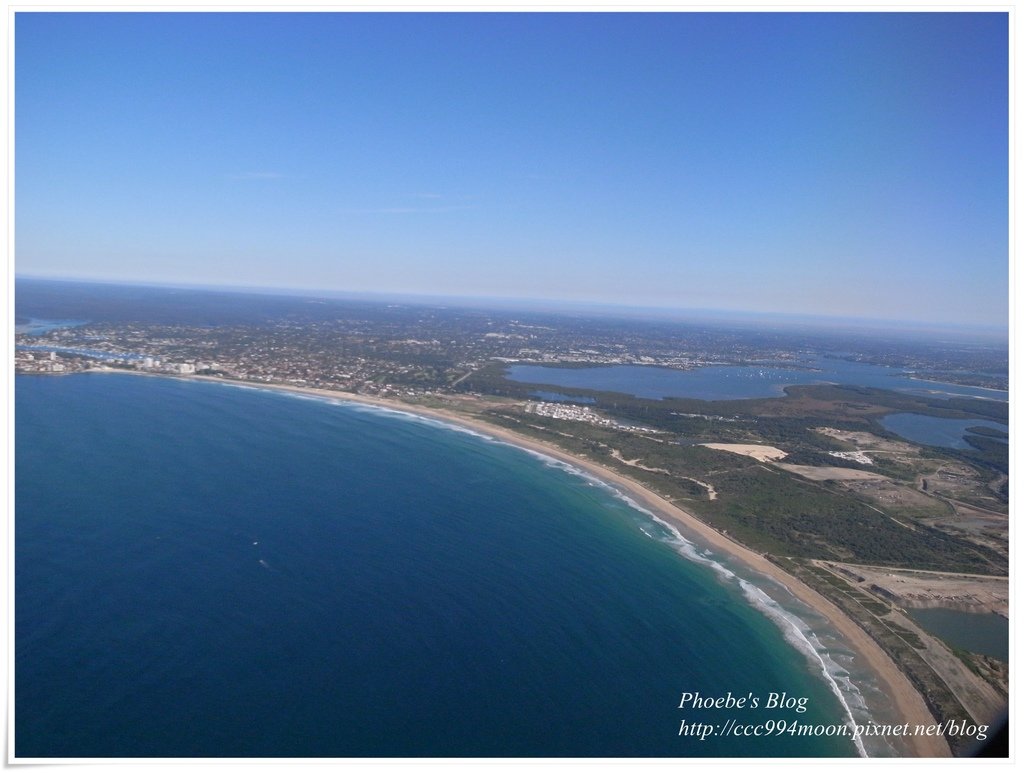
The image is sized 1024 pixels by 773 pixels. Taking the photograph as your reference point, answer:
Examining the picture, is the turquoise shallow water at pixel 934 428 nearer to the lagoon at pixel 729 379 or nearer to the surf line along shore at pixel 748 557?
the lagoon at pixel 729 379

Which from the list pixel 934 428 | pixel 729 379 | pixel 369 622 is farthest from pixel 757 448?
pixel 729 379

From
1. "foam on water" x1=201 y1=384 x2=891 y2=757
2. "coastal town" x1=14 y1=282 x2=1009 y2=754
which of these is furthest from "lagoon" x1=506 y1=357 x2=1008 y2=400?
"foam on water" x1=201 y1=384 x2=891 y2=757

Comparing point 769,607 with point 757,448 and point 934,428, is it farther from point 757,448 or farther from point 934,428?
point 934,428

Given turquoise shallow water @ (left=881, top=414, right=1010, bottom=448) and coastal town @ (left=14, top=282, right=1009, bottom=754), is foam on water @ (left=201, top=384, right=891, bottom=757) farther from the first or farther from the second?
turquoise shallow water @ (left=881, top=414, right=1010, bottom=448)

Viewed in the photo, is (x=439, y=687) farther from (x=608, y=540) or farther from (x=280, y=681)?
(x=608, y=540)

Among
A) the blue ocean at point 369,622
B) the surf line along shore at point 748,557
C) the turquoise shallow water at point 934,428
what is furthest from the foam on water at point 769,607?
the turquoise shallow water at point 934,428

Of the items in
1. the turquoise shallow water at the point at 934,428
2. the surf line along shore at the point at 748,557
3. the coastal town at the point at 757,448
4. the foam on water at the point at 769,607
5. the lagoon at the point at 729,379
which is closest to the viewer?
the surf line along shore at the point at 748,557
